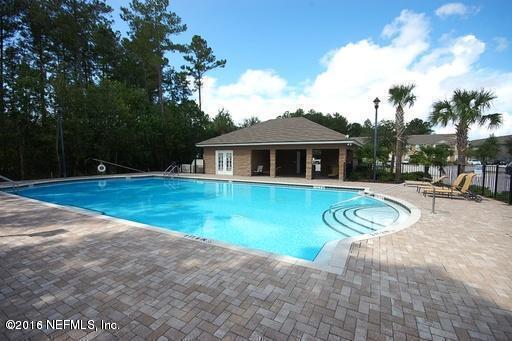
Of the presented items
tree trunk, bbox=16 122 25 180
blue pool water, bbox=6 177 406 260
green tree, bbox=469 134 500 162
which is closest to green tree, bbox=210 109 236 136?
Answer: blue pool water, bbox=6 177 406 260

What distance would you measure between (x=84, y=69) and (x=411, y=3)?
2568 cm

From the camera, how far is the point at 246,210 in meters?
9.34

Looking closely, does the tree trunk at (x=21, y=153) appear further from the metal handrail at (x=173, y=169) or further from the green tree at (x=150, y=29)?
the green tree at (x=150, y=29)

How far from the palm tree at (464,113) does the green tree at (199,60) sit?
22920 millimetres

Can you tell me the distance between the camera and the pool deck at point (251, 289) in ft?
7.20

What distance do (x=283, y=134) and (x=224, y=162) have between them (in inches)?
211

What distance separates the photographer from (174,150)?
886 inches

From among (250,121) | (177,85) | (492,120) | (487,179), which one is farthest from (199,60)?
(487,179)

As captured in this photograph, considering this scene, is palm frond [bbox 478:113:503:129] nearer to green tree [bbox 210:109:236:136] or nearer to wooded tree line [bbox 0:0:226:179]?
green tree [bbox 210:109:236:136]

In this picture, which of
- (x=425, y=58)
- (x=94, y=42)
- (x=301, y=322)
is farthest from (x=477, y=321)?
(x=94, y=42)

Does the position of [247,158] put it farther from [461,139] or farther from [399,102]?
[461,139]

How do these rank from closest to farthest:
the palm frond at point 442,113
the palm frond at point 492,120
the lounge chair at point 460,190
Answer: the lounge chair at point 460,190, the palm frond at point 492,120, the palm frond at point 442,113

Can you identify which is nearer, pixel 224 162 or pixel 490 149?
pixel 224 162

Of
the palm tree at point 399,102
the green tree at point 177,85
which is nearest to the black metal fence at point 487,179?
the palm tree at point 399,102
